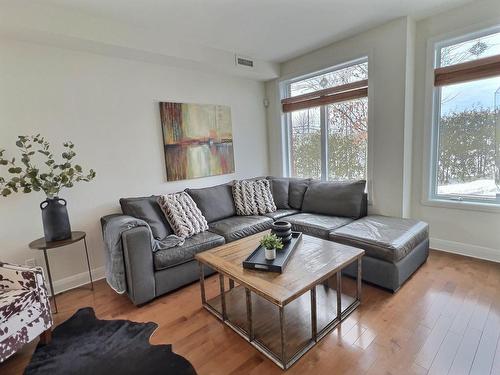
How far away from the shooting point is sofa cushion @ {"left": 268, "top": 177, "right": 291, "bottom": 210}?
3693 mm

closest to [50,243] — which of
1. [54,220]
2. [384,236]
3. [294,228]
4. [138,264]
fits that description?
[54,220]

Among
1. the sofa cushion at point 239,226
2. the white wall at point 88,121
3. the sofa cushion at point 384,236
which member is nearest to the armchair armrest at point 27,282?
the white wall at point 88,121

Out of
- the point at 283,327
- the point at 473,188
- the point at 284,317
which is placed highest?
the point at 473,188

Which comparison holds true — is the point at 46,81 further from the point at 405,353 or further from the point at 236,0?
the point at 405,353

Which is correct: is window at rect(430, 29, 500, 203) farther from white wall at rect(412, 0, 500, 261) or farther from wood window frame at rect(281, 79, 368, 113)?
wood window frame at rect(281, 79, 368, 113)

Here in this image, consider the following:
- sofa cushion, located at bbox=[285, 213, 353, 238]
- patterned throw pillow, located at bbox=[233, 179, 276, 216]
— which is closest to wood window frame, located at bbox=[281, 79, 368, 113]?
patterned throw pillow, located at bbox=[233, 179, 276, 216]

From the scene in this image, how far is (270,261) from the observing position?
183 centimetres

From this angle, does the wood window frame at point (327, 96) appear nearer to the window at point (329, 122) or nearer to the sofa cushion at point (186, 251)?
the window at point (329, 122)

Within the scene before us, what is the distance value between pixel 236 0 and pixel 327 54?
161cm

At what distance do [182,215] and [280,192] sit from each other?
1500 millimetres

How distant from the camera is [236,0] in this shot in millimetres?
2279

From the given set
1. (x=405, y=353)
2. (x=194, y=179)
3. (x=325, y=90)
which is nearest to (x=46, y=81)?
(x=194, y=179)

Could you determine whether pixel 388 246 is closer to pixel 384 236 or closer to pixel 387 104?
pixel 384 236

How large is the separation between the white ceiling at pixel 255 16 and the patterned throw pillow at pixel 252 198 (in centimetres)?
172
